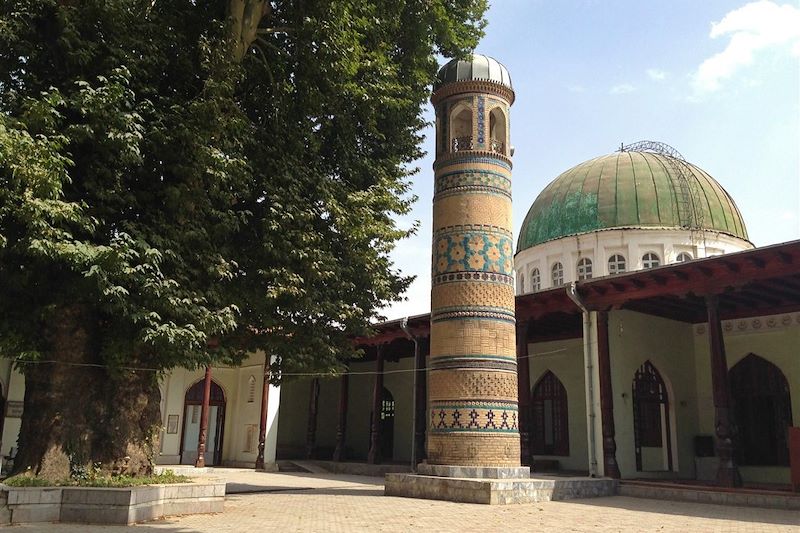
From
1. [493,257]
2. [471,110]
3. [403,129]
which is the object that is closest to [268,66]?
[403,129]

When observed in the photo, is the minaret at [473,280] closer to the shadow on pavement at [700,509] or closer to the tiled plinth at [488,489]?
the tiled plinth at [488,489]

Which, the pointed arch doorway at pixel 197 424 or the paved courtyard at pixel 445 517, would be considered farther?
the pointed arch doorway at pixel 197 424

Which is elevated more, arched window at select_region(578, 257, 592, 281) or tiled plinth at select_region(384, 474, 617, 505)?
arched window at select_region(578, 257, 592, 281)

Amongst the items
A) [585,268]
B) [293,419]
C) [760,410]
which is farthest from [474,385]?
[293,419]

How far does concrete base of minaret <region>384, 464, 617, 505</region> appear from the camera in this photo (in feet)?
37.1

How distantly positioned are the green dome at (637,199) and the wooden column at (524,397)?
7.46 meters

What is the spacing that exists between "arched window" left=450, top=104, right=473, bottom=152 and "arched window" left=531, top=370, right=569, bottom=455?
8.94 meters

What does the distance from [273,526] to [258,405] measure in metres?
14.9

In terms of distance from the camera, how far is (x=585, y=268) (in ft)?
77.7

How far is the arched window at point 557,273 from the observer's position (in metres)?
24.4

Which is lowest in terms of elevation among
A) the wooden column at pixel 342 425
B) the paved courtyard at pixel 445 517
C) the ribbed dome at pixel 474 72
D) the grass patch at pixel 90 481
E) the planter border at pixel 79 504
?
the paved courtyard at pixel 445 517

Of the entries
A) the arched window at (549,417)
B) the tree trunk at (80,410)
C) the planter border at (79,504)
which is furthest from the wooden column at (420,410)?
the planter border at (79,504)

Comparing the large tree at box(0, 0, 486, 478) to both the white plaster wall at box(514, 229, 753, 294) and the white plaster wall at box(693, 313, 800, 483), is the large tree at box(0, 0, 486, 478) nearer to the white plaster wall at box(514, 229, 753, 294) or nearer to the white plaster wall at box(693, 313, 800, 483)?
the white plaster wall at box(693, 313, 800, 483)

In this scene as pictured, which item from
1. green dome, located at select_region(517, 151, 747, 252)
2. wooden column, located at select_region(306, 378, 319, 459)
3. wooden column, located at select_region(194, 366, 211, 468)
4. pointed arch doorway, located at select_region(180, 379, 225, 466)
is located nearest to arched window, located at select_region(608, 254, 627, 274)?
green dome, located at select_region(517, 151, 747, 252)
